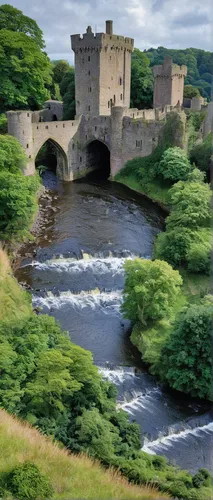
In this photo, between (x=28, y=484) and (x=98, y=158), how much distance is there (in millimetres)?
43806

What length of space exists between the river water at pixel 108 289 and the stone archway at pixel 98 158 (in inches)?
164

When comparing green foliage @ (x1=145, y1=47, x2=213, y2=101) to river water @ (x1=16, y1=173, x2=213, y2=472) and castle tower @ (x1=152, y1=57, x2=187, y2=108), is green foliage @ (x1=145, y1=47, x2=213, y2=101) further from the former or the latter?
river water @ (x1=16, y1=173, x2=213, y2=472)

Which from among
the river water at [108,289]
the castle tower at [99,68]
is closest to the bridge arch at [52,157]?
the river water at [108,289]

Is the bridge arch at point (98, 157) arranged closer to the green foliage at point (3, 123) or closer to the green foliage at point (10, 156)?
the green foliage at point (3, 123)

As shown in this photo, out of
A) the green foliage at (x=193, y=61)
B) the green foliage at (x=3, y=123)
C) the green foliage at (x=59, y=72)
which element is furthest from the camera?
the green foliage at (x=193, y=61)

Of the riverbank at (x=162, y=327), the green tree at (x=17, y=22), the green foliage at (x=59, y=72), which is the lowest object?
the riverbank at (x=162, y=327)

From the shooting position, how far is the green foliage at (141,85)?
59031 mm

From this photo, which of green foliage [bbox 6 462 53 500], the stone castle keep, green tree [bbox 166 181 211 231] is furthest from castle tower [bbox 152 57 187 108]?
green foliage [bbox 6 462 53 500]

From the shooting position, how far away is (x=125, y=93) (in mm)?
54094

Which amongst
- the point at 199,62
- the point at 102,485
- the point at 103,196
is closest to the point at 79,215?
the point at 103,196

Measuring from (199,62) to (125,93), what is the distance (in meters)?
62.7

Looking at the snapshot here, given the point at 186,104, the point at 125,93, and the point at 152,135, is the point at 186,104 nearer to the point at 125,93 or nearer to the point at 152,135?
the point at 125,93

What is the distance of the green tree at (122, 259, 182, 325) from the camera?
22.0 metres

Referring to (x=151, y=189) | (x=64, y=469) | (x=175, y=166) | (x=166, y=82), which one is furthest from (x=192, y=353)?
(x=166, y=82)
